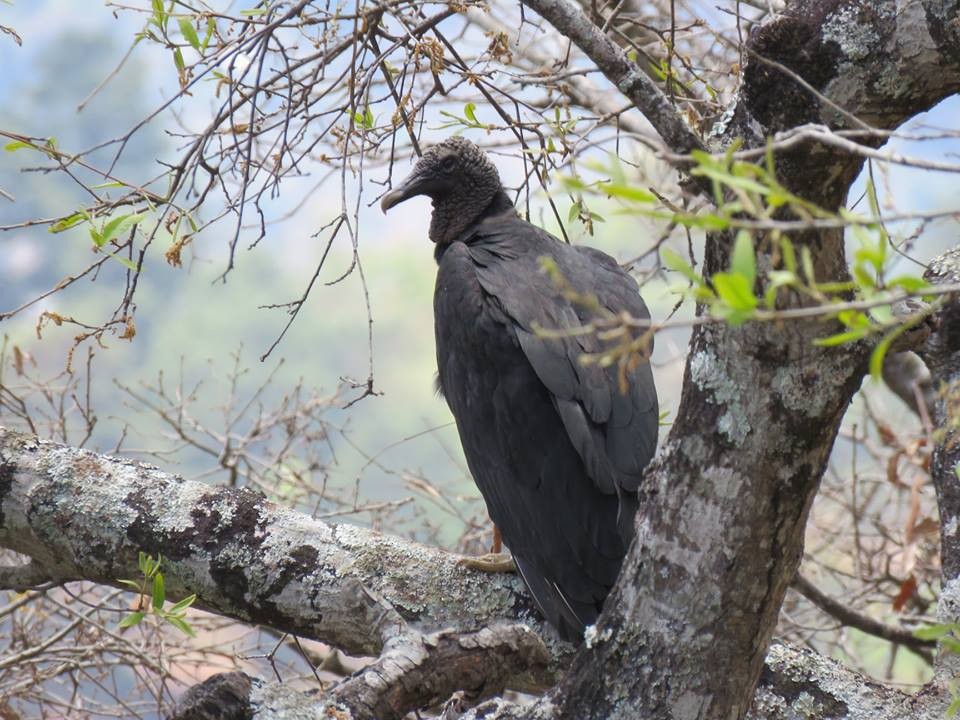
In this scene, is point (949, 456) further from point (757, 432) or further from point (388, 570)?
point (388, 570)

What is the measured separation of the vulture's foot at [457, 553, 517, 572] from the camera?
2541 mm

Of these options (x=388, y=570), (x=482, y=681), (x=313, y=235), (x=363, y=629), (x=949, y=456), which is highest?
(x=313, y=235)

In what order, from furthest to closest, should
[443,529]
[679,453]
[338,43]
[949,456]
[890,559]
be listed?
[443,529] → [890,559] → [338,43] → [949,456] → [679,453]

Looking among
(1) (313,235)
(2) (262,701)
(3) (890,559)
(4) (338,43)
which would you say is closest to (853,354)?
(2) (262,701)

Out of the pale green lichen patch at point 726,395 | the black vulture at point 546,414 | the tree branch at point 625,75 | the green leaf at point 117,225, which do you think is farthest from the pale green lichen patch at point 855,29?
the green leaf at point 117,225

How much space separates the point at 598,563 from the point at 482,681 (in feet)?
2.85

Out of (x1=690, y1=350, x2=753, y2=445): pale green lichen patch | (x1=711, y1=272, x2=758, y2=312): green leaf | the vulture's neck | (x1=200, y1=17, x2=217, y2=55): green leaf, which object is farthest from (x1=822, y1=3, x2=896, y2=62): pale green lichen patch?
the vulture's neck

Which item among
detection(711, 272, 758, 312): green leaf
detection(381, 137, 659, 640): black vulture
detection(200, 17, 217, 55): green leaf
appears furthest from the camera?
detection(381, 137, 659, 640): black vulture

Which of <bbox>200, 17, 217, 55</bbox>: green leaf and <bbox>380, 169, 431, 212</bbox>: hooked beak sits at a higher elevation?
<bbox>380, 169, 431, 212</bbox>: hooked beak

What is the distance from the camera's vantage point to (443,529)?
14.9ft

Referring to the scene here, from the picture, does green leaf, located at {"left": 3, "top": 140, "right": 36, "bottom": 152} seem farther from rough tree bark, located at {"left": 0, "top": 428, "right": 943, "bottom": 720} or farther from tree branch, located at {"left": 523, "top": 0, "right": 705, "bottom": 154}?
tree branch, located at {"left": 523, "top": 0, "right": 705, "bottom": 154}

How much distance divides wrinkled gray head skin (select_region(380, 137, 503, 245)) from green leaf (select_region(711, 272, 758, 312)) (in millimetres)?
2444

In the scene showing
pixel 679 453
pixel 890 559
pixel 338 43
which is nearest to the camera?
pixel 679 453

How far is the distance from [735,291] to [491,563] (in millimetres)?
1729
